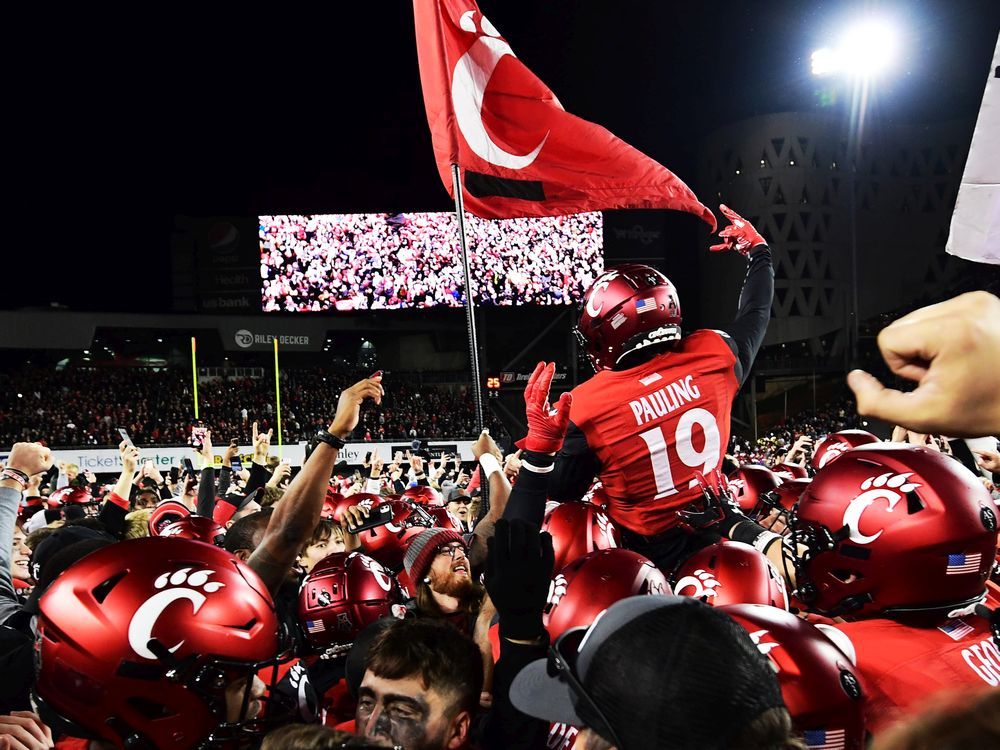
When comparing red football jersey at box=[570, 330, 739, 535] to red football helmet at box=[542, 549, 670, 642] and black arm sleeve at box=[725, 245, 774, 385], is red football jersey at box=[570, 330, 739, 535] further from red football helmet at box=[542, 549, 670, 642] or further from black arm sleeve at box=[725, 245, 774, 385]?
red football helmet at box=[542, 549, 670, 642]

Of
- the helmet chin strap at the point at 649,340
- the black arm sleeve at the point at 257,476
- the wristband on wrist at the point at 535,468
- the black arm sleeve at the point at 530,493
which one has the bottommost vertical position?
the black arm sleeve at the point at 530,493

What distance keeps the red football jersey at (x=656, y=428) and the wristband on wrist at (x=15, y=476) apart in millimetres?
2652

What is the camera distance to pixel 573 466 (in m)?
4.14

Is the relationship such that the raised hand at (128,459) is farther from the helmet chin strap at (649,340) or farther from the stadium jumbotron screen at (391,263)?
the stadium jumbotron screen at (391,263)

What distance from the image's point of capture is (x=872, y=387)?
1.40 metres

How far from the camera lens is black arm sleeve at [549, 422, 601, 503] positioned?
409 centimetres

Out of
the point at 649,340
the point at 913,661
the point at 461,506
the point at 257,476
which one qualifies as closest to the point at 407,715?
the point at 913,661

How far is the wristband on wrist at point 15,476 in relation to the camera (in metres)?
3.83

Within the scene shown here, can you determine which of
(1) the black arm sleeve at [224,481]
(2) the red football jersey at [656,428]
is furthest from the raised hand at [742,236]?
(1) the black arm sleeve at [224,481]

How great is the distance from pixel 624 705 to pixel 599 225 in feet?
117

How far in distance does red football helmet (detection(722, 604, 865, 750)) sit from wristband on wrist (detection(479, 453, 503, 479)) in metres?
2.23

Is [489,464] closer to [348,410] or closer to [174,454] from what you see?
[348,410]

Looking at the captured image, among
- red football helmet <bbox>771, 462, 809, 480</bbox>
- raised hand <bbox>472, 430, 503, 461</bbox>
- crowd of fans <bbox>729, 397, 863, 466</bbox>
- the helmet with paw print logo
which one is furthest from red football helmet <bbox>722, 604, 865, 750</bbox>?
crowd of fans <bbox>729, 397, 863, 466</bbox>

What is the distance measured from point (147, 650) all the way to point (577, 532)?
2499 millimetres
